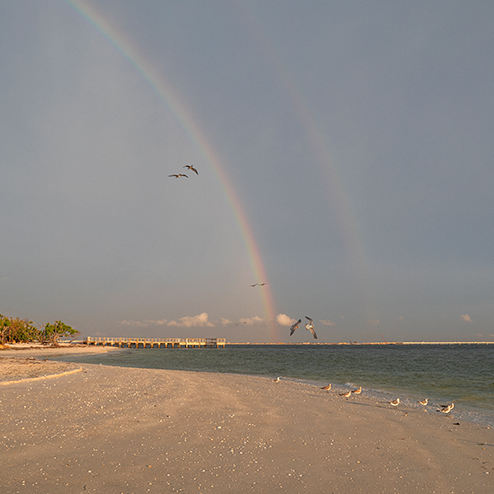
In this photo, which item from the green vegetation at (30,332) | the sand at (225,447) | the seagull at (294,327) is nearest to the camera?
the sand at (225,447)

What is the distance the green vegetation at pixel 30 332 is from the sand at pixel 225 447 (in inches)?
3547

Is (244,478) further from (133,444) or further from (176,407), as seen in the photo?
(176,407)

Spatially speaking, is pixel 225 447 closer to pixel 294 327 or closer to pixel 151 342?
pixel 294 327

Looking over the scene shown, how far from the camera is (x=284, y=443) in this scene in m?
10.6

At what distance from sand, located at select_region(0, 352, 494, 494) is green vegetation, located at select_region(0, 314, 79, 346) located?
90.1 m

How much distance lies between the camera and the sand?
7746mm

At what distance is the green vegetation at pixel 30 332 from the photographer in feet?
309

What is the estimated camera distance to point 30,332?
106125 millimetres

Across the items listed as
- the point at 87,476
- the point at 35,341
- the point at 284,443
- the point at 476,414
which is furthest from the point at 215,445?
the point at 35,341

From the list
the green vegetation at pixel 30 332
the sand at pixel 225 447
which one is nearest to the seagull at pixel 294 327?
the sand at pixel 225 447

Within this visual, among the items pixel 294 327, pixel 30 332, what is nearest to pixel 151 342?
pixel 30 332

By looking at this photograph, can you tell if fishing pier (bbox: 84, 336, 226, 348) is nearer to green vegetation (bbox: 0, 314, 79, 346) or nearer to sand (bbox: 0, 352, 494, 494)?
green vegetation (bbox: 0, 314, 79, 346)

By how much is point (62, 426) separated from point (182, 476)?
5.43 metres

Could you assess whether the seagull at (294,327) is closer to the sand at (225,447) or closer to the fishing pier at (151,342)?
the sand at (225,447)
